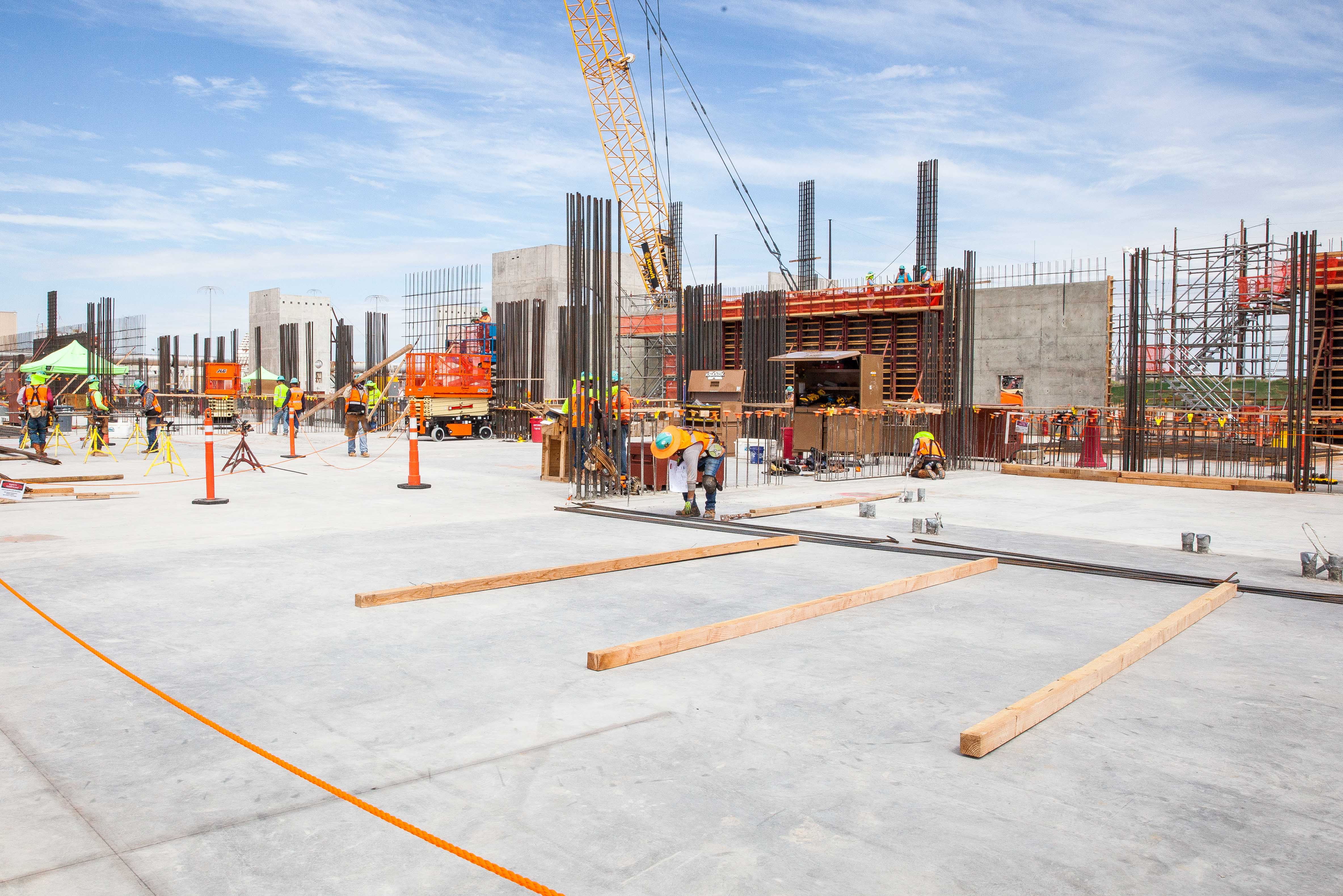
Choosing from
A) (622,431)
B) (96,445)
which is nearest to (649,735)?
(622,431)

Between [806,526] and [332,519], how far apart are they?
19.7 ft

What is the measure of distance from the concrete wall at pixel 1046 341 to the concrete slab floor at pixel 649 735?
3079 cm

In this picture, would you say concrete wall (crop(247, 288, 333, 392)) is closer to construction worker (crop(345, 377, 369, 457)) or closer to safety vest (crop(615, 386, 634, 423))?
construction worker (crop(345, 377, 369, 457))

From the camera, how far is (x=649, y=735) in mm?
4535

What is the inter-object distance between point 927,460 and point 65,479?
1557cm

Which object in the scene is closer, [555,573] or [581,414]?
[555,573]

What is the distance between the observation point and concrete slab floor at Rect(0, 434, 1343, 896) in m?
3.32

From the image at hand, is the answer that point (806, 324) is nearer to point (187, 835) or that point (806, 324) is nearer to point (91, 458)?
point (91, 458)

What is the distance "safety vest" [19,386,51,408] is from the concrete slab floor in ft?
46.4

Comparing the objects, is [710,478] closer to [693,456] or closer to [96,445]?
[693,456]

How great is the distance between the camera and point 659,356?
5016cm

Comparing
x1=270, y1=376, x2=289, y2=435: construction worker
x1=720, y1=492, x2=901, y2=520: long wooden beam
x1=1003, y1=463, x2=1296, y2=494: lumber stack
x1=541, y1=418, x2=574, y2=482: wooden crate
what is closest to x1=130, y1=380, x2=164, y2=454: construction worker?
x1=270, y1=376, x2=289, y2=435: construction worker

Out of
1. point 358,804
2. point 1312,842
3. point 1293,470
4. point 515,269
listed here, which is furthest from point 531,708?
point 515,269

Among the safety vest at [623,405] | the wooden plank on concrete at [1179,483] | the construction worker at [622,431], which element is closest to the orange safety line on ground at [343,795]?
the construction worker at [622,431]
